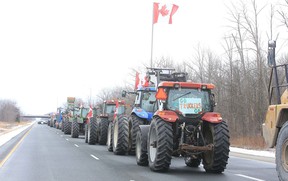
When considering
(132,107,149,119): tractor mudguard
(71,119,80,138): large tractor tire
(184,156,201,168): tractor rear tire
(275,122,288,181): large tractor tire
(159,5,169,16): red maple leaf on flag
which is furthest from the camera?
(71,119,80,138): large tractor tire

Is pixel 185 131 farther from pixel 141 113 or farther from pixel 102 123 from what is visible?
pixel 102 123

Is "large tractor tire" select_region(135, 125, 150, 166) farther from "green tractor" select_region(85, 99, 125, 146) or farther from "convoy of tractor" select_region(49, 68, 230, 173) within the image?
"green tractor" select_region(85, 99, 125, 146)

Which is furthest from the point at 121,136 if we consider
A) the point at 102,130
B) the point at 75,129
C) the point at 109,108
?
the point at 75,129

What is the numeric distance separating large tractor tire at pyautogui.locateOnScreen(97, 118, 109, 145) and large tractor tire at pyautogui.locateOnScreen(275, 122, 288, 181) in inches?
689

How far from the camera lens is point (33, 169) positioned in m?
13.2

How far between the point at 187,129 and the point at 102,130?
45.2 feet

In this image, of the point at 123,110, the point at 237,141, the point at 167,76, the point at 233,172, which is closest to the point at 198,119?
the point at 233,172

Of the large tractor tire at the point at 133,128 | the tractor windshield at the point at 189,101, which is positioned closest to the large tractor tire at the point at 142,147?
the tractor windshield at the point at 189,101

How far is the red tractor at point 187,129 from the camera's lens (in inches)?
487

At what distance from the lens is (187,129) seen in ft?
41.6

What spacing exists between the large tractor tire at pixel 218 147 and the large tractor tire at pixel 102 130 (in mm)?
13353

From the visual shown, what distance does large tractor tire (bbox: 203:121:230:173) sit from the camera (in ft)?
40.6

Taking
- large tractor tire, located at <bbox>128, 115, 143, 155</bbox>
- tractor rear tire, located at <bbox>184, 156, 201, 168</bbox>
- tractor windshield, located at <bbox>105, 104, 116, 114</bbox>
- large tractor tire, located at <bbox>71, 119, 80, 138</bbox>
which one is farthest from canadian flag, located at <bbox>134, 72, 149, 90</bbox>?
large tractor tire, located at <bbox>71, 119, 80, 138</bbox>

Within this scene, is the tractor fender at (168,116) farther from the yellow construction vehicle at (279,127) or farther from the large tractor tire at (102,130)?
the large tractor tire at (102,130)
